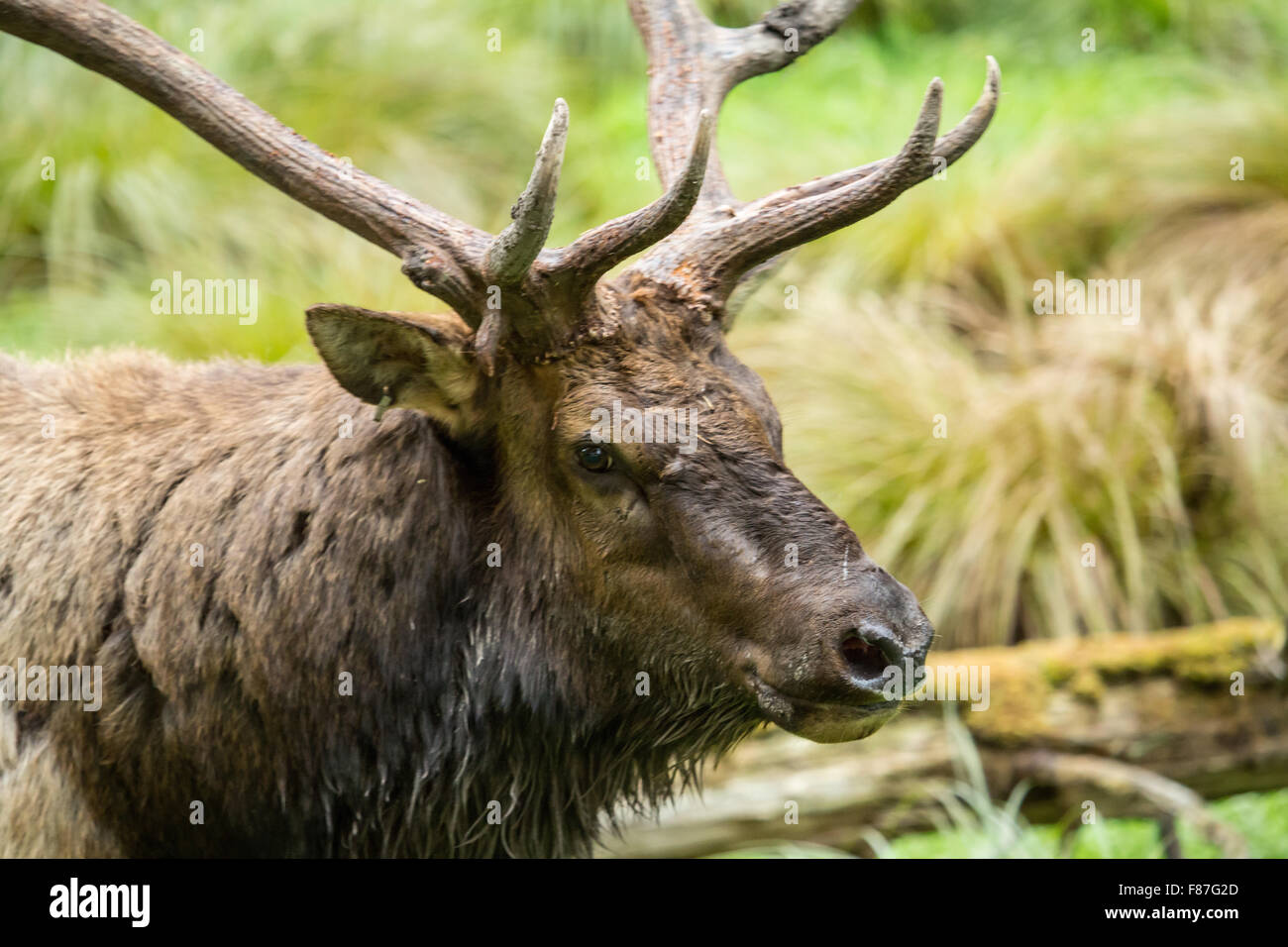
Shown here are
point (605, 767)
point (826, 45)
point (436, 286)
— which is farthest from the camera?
point (826, 45)

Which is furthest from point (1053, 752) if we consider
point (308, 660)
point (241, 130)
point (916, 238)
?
point (241, 130)

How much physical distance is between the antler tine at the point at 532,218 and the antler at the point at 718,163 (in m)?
0.44

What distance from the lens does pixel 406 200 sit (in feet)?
10.4

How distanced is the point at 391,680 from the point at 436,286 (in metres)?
0.88

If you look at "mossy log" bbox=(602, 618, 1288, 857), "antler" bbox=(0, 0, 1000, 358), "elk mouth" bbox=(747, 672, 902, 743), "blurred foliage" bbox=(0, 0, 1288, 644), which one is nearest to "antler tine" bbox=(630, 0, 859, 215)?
"antler" bbox=(0, 0, 1000, 358)

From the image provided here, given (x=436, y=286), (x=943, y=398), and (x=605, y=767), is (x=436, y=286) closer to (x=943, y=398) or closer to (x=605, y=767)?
(x=605, y=767)

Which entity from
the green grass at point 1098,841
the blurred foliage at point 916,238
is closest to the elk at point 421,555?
the green grass at point 1098,841

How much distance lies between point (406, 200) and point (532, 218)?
1.58 feet

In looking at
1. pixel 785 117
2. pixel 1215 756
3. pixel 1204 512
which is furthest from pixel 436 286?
pixel 785 117

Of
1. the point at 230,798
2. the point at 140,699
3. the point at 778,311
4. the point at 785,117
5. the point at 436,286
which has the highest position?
the point at 785,117

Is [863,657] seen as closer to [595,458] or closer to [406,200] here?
[595,458]

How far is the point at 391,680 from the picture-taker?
3.12m

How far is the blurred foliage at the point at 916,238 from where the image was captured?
6.53 meters

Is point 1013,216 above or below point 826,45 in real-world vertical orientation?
below
